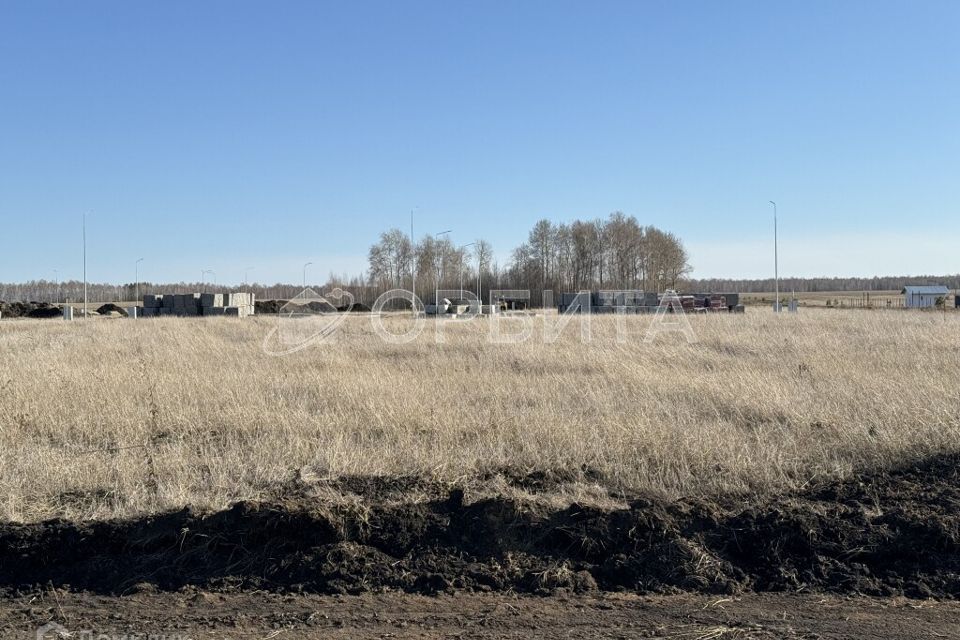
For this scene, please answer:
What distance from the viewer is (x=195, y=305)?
1972 inches

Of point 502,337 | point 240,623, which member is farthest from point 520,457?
point 502,337

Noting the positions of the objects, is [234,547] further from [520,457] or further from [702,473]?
[702,473]

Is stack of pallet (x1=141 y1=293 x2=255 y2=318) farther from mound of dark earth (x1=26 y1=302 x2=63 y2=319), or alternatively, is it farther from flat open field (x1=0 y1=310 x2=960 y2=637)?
flat open field (x1=0 y1=310 x2=960 y2=637)

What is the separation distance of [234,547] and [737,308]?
5496cm

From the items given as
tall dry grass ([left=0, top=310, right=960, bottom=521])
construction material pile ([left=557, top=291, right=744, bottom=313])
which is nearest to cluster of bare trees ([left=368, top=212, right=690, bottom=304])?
construction material pile ([left=557, top=291, right=744, bottom=313])

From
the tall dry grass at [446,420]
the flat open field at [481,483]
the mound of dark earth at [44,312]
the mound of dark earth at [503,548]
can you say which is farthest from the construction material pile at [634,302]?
the mound of dark earth at [503,548]

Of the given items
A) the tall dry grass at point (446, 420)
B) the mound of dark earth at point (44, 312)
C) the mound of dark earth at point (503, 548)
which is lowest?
the mound of dark earth at point (503, 548)

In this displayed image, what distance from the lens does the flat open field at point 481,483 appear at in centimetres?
487

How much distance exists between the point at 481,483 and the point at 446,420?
235 centimetres

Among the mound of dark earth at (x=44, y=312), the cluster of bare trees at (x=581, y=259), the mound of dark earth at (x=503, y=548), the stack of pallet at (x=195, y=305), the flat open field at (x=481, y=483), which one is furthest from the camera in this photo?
the cluster of bare trees at (x=581, y=259)

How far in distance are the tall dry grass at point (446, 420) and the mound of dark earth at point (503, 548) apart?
740 mm

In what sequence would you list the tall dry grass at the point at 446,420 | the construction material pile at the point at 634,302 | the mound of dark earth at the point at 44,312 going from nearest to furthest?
the tall dry grass at the point at 446,420 < the construction material pile at the point at 634,302 < the mound of dark earth at the point at 44,312

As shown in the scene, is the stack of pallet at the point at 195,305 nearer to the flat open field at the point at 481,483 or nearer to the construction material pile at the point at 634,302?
the construction material pile at the point at 634,302

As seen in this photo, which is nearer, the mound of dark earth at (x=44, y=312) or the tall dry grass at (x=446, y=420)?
the tall dry grass at (x=446, y=420)
